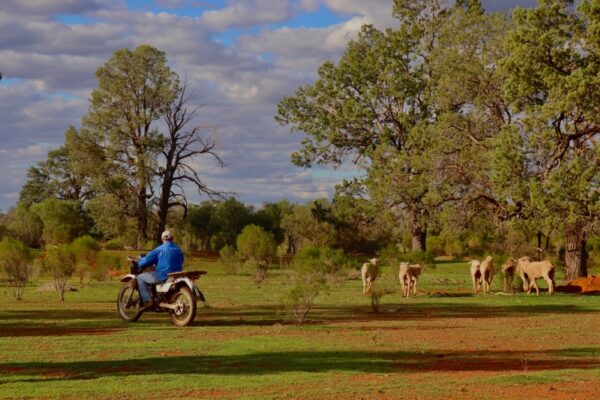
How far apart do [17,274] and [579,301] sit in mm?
18134

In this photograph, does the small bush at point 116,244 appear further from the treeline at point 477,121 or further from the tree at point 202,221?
the tree at point 202,221

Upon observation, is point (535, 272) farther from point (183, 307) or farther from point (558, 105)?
point (183, 307)

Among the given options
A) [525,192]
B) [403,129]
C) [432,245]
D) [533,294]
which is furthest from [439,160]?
[432,245]

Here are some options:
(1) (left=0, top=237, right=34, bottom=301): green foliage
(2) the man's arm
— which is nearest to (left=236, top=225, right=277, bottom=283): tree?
(1) (left=0, top=237, right=34, bottom=301): green foliage

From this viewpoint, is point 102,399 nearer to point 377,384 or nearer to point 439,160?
point 377,384

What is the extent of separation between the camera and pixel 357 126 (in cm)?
5344

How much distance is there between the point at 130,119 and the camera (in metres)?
60.9

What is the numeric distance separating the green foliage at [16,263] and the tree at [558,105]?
57.1ft

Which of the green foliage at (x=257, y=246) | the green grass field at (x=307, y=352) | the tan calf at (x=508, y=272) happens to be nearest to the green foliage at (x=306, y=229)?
the green foliage at (x=257, y=246)

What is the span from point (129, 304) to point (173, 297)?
137 cm

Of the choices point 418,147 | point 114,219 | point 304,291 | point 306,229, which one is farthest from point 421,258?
point 306,229

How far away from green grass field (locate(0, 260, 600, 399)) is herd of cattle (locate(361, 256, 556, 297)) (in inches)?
108

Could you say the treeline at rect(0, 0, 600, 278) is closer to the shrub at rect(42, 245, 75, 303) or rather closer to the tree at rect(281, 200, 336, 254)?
the tree at rect(281, 200, 336, 254)

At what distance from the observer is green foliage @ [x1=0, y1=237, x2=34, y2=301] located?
97.7 feet
